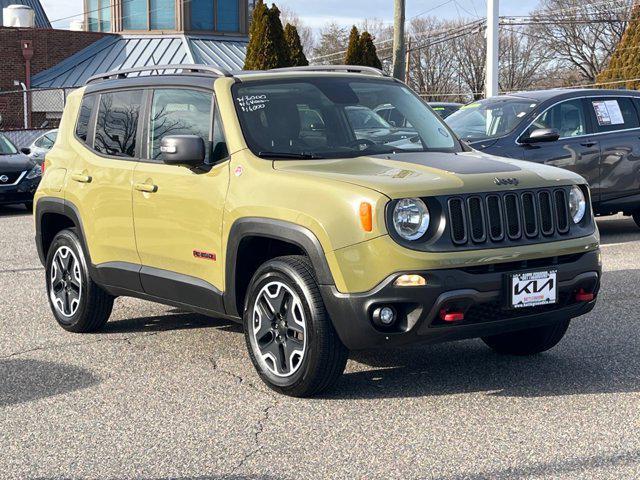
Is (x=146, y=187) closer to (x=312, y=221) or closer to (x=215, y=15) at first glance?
(x=312, y=221)

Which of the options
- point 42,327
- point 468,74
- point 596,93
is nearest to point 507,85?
point 468,74

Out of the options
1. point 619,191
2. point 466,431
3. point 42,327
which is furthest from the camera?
point 619,191

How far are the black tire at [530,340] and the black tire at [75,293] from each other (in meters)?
2.85

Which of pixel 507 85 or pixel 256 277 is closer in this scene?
pixel 256 277

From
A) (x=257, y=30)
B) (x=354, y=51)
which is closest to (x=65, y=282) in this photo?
(x=257, y=30)

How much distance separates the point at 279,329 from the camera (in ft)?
19.7

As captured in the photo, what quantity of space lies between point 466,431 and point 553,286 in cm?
109

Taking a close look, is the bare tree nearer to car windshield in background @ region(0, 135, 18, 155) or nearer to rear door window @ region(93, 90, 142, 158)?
car windshield in background @ region(0, 135, 18, 155)

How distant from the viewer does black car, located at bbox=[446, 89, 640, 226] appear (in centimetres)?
1248

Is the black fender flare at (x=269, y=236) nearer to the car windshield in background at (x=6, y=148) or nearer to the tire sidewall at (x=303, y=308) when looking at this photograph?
the tire sidewall at (x=303, y=308)

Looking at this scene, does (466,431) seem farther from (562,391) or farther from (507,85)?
(507,85)

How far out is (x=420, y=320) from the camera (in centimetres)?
550

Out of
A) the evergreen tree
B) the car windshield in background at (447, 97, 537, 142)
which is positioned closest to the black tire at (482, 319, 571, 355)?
the car windshield in background at (447, 97, 537, 142)

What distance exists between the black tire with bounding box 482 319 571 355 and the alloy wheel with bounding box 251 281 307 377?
1523 millimetres
